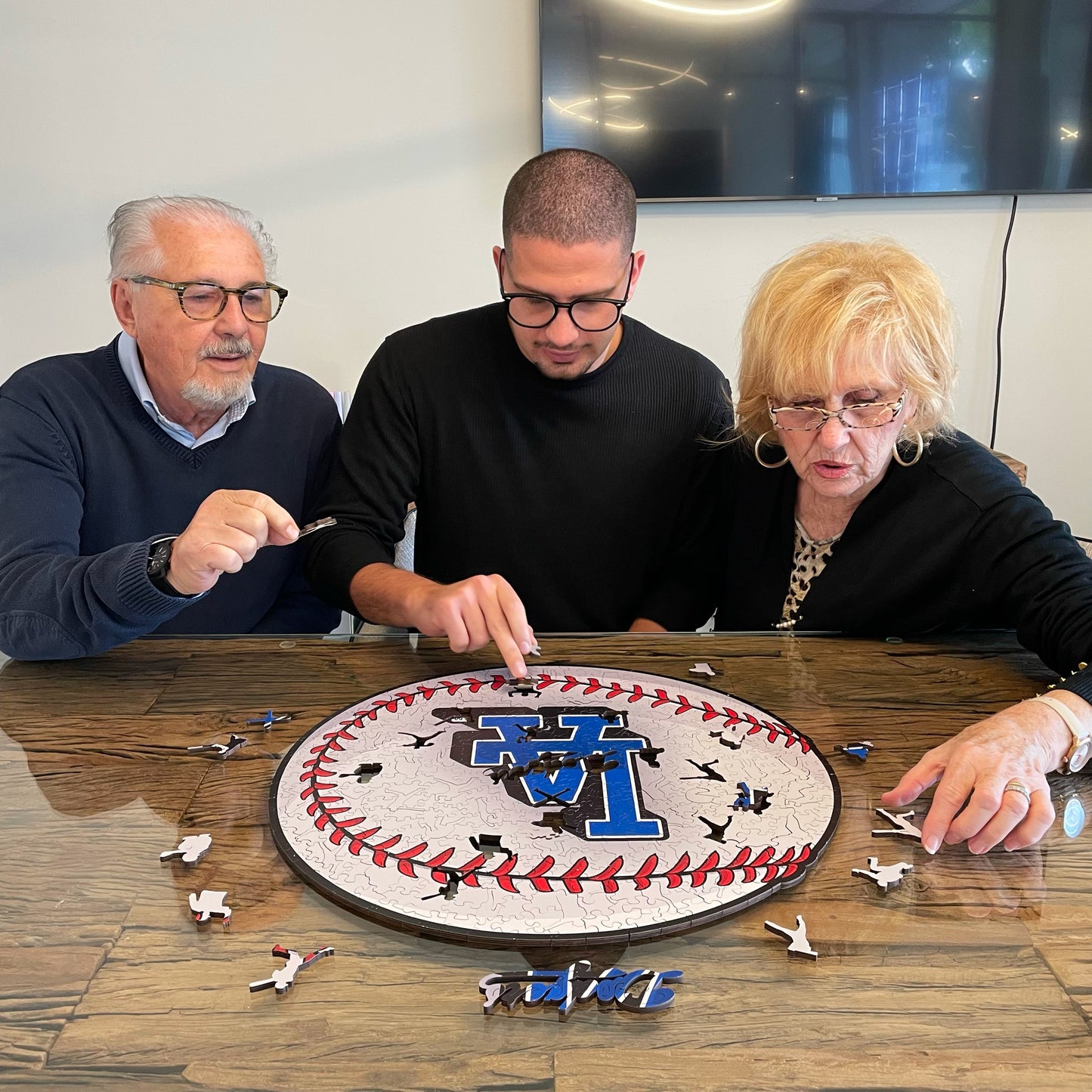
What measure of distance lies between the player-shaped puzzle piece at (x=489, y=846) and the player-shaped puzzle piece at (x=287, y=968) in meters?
0.16

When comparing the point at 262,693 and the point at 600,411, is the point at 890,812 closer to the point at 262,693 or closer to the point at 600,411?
the point at 262,693

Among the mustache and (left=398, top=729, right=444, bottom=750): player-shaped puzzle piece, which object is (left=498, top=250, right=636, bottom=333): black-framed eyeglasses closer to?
the mustache

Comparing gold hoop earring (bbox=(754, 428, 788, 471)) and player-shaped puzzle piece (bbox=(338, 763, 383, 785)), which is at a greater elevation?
gold hoop earring (bbox=(754, 428, 788, 471))

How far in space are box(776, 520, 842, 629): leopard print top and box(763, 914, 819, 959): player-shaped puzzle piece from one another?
801mm

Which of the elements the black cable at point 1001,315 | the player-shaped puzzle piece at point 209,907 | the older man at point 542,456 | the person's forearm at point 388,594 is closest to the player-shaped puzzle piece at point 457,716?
the person's forearm at point 388,594

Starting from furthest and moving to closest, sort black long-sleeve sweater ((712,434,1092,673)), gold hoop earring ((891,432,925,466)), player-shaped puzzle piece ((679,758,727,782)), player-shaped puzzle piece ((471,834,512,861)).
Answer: gold hoop earring ((891,432,925,466)) → black long-sleeve sweater ((712,434,1092,673)) → player-shaped puzzle piece ((679,758,727,782)) → player-shaped puzzle piece ((471,834,512,861))

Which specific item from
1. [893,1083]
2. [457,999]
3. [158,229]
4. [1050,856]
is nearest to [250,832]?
[457,999]

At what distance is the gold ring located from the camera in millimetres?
957

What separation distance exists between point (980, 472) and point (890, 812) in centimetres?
68

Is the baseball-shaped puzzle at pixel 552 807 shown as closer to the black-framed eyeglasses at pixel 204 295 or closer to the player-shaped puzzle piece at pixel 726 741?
the player-shaped puzzle piece at pixel 726 741

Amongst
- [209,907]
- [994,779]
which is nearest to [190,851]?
[209,907]

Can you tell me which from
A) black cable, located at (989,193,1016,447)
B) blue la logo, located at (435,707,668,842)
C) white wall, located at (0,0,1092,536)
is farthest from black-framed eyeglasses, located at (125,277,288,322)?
black cable, located at (989,193,1016,447)

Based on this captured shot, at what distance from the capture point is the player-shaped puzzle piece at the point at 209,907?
2.73 ft

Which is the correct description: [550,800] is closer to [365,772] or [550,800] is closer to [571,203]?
[365,772]
